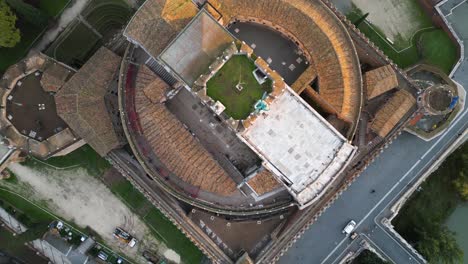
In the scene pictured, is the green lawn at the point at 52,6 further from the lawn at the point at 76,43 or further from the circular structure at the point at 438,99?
the circular structure at the point at 438,99

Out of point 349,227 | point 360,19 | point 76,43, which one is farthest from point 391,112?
point 76,43

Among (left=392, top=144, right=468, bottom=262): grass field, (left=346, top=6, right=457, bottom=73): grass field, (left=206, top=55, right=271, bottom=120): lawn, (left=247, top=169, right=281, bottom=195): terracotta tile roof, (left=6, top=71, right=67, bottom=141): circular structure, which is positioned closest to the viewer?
(left=206, top=55, right=271, bottom=120): lawn

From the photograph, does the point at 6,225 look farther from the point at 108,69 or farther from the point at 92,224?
the point at 108,69

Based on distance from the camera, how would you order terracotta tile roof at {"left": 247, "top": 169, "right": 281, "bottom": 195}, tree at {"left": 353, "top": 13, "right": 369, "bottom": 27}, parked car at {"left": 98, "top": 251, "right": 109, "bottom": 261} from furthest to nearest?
parked car at {"left": 98, "top": 251, "right": 109, "bottom": 261}
tree at {"left": 353, "top": 13, "right": 369, "bottom": 27}
terracotta tile roof at {"left": 247, "top": 169, "right": 281, "bottom": 195}

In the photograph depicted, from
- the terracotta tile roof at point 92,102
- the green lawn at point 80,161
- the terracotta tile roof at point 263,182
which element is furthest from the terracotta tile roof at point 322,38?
the green lawn at point 80,161

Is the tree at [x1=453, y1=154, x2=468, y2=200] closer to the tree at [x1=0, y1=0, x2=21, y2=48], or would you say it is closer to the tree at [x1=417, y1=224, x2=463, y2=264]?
the tree at [x1=417, y1=224, x2=463, y2=264]

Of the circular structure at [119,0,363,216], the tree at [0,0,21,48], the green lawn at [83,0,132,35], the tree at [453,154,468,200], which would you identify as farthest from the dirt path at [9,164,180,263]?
the tree at [453,154,468,200]

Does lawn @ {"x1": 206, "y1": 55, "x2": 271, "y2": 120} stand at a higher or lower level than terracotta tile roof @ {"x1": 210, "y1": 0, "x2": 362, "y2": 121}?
lower

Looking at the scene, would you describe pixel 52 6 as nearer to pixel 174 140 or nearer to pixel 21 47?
pixel 21 47
